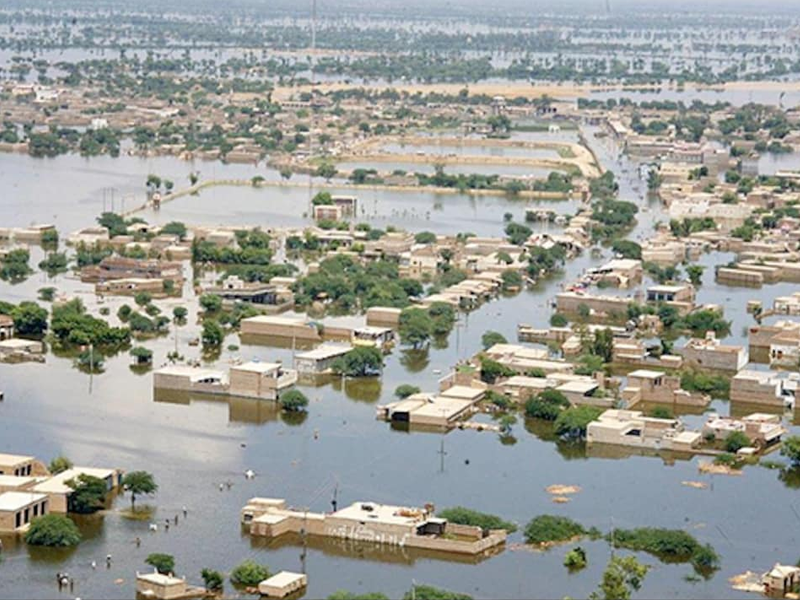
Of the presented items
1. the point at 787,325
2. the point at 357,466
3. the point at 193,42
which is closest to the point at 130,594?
the point at 357,466

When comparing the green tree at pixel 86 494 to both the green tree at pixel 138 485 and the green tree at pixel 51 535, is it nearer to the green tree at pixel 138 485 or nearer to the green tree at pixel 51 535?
the green tree at pixel 138 485

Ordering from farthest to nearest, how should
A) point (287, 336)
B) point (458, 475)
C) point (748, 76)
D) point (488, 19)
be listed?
point (488, 19), point (748, 76), point (287, 336), point (458, 475)

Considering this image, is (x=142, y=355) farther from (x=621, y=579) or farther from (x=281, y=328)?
(x=621, y=579)

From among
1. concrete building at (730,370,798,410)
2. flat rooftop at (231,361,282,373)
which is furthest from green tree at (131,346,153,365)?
concrete building at (730,370,798,410)

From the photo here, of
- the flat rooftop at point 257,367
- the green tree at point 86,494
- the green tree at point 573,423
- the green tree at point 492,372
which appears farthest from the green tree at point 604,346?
the green tree at point 86,494

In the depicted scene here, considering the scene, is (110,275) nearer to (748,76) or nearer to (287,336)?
(287,336)
